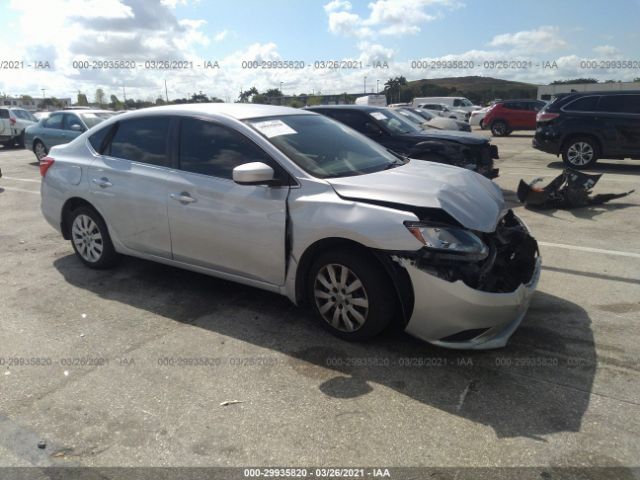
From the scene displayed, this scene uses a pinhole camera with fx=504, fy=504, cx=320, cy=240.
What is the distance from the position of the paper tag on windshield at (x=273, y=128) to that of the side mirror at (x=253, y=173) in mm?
451

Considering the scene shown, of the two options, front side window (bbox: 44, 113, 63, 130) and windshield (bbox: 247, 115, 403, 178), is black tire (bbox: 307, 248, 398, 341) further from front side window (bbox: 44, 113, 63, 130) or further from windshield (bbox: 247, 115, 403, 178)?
front side window (bbox: 44, 113, 63, 130)

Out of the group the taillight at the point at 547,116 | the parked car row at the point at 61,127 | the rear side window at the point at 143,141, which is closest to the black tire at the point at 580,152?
the taillight at the point at 547,116

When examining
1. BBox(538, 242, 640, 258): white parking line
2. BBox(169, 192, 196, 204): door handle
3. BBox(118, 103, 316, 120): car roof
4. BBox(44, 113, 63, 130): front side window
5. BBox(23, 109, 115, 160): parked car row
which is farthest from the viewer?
BBox(44, 113, 63, 130): front side window

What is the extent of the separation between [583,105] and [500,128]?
13326 mm

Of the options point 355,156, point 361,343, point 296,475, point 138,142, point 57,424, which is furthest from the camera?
point 138,142

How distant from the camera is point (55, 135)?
43.2 feet

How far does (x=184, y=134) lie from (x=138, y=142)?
61 cm

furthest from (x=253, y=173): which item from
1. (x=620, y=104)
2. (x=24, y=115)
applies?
(x=24, y=115)

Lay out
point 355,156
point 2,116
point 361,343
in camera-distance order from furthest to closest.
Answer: point 2,116 → point 355,156 → point 361,343

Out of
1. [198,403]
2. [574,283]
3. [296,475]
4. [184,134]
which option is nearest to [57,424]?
[198,403]

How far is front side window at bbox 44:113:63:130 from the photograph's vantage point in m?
13.1

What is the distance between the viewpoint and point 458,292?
308cm

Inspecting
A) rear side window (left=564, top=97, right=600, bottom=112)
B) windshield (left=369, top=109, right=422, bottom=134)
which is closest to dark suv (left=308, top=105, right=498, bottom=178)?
windshield (left=369, top=109, right=422, bottom=134)

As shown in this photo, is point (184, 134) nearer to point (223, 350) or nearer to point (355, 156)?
point (355, 156)
